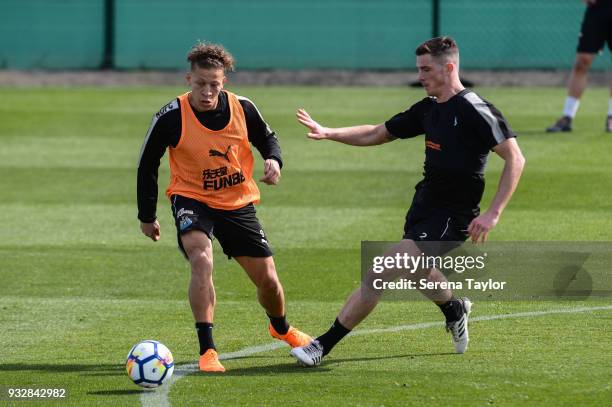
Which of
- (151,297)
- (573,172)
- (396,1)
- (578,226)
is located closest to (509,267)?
(578,226)

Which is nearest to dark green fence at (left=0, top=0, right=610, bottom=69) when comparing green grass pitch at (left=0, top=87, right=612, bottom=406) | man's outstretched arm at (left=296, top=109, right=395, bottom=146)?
green grass pitch at (left=0, top=87, right=612, bottom=406)

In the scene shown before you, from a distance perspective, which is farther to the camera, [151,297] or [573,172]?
[573,172]

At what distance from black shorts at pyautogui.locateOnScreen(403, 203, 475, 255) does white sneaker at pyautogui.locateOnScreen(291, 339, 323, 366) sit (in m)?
0.88

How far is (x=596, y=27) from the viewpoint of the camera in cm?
1844

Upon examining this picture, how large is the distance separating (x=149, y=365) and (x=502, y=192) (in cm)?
231

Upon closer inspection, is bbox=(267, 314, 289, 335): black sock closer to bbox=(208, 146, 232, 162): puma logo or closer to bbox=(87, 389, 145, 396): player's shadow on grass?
bbox=(208, 146, 232, 162): puma logo

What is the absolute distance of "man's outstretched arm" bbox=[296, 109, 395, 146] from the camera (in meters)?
8.46

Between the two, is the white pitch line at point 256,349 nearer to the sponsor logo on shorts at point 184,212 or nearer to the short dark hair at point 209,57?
the sponsor logo on shorts at point 184,212

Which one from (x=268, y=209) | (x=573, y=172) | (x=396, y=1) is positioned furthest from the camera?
(x=396, y=1)

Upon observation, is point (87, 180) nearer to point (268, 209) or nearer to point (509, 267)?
point (268, 209)

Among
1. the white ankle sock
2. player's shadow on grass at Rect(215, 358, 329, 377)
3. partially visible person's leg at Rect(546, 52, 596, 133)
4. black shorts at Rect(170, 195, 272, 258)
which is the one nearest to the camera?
player's shadow on grass at Rect(215, 358, 329, 377)

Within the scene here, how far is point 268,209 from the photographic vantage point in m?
14.7

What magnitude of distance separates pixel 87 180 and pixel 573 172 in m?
6.19

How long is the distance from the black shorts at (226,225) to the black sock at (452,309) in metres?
1.20
